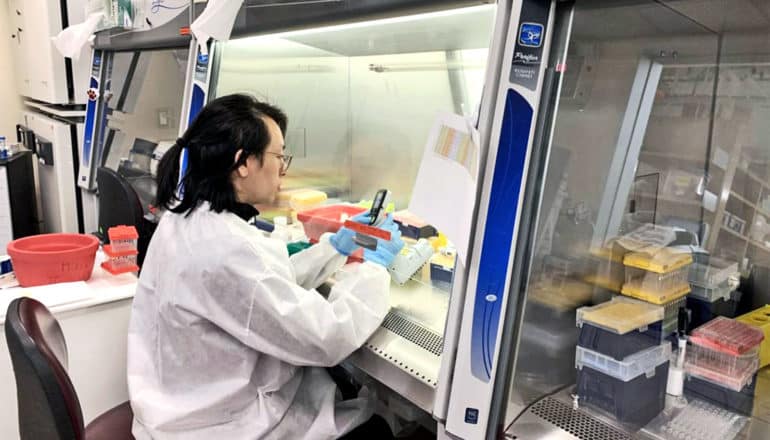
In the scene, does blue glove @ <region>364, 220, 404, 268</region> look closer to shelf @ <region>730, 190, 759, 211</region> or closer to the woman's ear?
the woman's ear

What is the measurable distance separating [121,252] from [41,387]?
1.01m

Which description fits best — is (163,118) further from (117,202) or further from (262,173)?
(262,173)

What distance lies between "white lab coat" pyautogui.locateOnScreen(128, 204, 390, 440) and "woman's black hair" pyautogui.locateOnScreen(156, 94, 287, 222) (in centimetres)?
4

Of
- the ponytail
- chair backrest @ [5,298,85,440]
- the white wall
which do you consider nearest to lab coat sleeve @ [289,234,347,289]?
the ponytail

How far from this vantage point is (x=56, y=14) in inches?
123

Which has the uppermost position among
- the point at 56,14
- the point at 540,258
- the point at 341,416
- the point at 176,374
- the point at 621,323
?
the point at 56,14

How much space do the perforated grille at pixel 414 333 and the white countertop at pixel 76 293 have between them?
2.96 feet

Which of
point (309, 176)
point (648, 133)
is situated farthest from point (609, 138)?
point (309, 176)

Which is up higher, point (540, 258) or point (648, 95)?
point (648, 95)

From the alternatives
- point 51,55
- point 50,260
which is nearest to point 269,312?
point 50,260

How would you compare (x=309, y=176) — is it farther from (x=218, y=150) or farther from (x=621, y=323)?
(x=621, y=323)

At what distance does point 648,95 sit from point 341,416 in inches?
39.6

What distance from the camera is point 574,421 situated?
100cm

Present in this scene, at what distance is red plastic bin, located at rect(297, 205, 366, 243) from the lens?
5.85 feet
